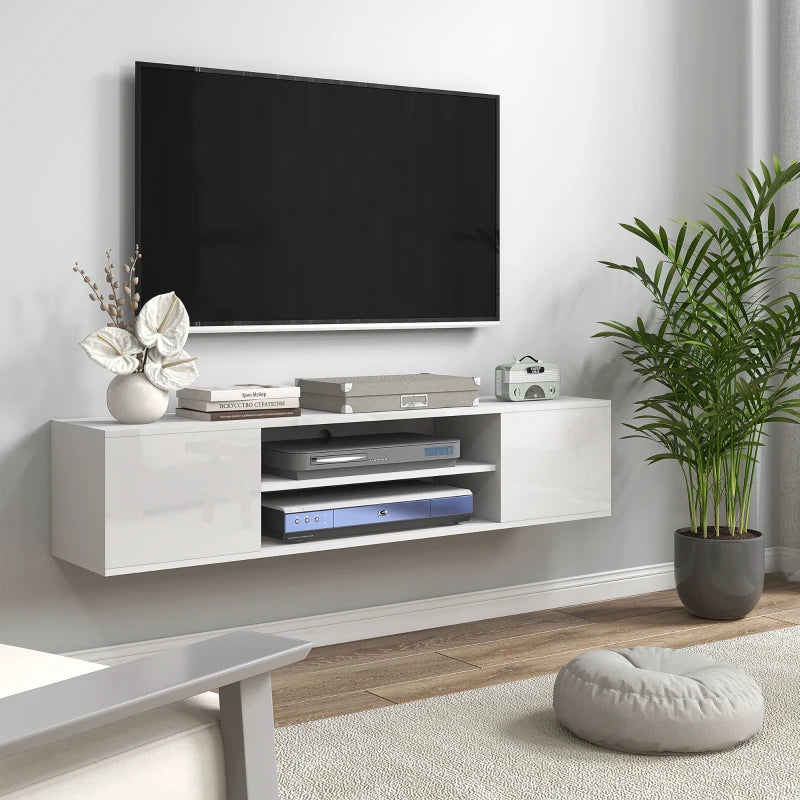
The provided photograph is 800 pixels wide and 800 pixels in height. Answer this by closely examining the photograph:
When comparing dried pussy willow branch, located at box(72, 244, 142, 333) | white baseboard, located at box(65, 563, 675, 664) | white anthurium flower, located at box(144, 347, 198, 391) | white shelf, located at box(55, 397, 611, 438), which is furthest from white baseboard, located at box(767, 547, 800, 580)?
dried pussy willow branch, located at box(72, 244, 142, 333)

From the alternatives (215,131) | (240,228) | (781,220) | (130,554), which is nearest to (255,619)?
(130,554)

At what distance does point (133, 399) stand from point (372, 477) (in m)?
0.73

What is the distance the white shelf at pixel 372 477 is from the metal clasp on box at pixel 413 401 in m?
0.20

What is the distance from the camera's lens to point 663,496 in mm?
4168

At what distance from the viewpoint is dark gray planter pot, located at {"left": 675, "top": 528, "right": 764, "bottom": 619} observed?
3.64 meters

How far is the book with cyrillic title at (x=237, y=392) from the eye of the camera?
2.92 metres

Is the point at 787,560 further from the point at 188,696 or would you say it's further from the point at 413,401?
the point at 188,696

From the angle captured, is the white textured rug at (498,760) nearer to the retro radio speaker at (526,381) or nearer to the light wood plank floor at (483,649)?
the light wood plank floor at (483,649)

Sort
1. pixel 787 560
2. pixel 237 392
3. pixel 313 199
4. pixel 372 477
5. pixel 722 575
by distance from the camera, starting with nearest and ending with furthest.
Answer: pixel 237 392, pixel 372 477, pixel 313 199, pixel 722 575, pixel 787 560

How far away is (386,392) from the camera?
3172 mm

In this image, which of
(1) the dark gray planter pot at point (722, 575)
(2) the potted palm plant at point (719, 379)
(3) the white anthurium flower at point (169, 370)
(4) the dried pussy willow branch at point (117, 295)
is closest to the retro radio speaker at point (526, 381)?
(2) the potted palm plant at point (719, 379)

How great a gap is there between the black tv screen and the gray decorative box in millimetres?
226

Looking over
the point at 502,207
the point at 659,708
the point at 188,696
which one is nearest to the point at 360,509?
the point at 659,708

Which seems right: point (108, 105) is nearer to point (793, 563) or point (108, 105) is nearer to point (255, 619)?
point (255, 619)
